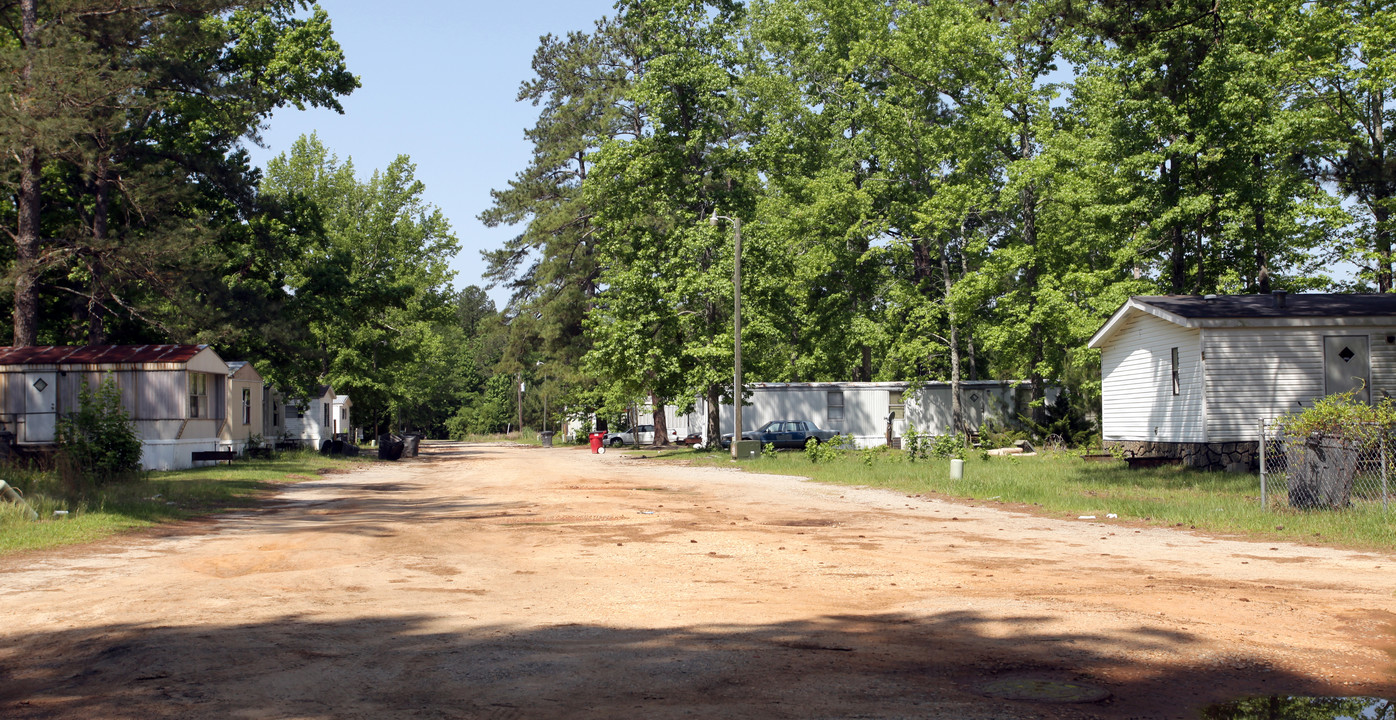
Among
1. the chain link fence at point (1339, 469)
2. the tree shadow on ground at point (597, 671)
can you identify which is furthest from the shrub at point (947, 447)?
the tree shadow on ground at point (597, 671)

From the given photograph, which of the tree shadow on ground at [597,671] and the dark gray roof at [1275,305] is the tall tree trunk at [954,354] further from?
the tree shadow on ground at [597,671]

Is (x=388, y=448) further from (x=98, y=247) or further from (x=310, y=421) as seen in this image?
(x=98, y=247)

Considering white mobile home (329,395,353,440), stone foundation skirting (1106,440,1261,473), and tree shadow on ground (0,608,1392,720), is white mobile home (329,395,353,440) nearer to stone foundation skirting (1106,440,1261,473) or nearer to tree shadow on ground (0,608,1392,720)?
stone foundation skirting (1106,440,1261,473)

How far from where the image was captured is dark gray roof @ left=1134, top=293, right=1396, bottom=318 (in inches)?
918

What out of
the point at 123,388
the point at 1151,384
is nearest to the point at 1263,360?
the point at 1151,384

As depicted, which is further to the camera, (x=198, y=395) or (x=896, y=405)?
(x=896, y=405)

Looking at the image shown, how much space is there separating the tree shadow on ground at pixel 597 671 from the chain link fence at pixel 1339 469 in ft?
27.5

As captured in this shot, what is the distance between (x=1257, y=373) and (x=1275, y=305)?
1.99 metres

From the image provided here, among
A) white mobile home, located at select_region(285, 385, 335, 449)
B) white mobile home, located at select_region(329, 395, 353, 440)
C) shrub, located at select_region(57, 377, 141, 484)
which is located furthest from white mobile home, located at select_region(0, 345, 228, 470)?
white mobile home, located at select_region(329, 395, 353, 440)

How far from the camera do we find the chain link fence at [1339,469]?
43.8ft

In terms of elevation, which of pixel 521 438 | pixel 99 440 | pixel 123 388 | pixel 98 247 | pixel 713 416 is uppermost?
pixel 98 247

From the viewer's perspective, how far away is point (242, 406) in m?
34.9

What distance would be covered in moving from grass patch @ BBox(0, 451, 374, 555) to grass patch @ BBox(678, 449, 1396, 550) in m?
12.9

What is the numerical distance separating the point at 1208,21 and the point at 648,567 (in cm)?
2064
